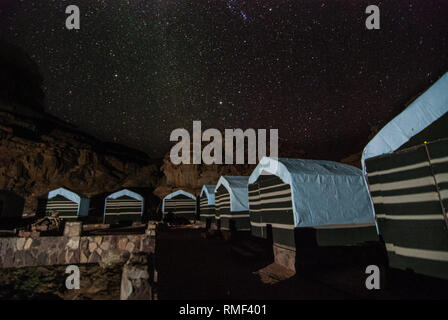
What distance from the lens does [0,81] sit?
48.0 meters

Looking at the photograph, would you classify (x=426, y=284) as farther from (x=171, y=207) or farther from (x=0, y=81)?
(x=0, y=81)

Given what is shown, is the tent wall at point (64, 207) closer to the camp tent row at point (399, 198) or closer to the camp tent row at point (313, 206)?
the camp tent row at point (313, 206)

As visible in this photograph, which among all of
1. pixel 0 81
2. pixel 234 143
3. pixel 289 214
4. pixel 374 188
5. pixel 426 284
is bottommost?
pixel 426 284

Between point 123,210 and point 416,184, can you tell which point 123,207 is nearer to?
point 123,210

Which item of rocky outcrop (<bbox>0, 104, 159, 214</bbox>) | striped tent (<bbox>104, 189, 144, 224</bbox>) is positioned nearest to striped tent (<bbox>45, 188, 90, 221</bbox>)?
striped tent (<bbox>104, 189, 144, 224</bbox>)

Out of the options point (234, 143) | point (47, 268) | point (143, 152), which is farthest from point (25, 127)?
point (47, 268)

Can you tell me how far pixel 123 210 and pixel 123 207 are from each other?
0.30 meters

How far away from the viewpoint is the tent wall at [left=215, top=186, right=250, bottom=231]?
11.6 m

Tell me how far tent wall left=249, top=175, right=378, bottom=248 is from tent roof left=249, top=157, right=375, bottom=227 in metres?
0.22

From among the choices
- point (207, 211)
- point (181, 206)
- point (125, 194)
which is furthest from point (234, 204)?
point (125, 194)

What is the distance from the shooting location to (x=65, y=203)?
20.3 metres

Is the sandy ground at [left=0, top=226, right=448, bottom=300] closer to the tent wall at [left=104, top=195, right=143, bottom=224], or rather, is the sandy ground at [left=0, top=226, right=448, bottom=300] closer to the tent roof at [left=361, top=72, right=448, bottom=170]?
the tent roof at [left=361, top=72, right=448, bottom=170]
